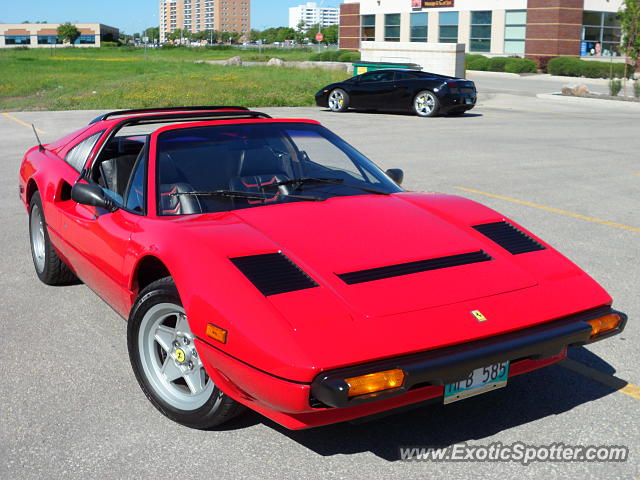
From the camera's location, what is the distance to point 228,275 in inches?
129

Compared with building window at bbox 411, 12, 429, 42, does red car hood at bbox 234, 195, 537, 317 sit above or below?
below

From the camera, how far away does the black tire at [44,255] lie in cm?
559

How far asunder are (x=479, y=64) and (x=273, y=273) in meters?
50.5

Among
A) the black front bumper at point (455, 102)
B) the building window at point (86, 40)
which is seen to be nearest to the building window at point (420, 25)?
the black front bumper at point (455, 102)

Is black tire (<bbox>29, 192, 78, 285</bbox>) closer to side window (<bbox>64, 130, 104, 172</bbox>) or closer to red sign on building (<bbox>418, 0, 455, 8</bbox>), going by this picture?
side window (<bbox>64, 130, 104, 172</bbox>)

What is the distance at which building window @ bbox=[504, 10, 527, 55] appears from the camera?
56.3 meters

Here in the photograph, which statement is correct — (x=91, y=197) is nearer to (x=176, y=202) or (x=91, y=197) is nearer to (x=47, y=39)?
(x=176, y=202)

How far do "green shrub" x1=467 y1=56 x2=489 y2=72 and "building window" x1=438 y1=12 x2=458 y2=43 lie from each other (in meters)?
9.67

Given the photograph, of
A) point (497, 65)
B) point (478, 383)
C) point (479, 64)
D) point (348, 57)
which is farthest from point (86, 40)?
point (478, 383)

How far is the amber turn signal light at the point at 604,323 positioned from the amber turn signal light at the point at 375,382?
1.08 meters

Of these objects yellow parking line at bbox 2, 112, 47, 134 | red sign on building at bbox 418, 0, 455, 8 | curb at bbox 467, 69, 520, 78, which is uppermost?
red sign on building at bbox 418, 0, 455, 8

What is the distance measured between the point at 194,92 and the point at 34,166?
20.7 m

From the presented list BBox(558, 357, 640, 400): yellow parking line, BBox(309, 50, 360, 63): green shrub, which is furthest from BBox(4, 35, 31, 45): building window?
BBox(558, 357, 640, 400): yellow parking line

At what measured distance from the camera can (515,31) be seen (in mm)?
56906
